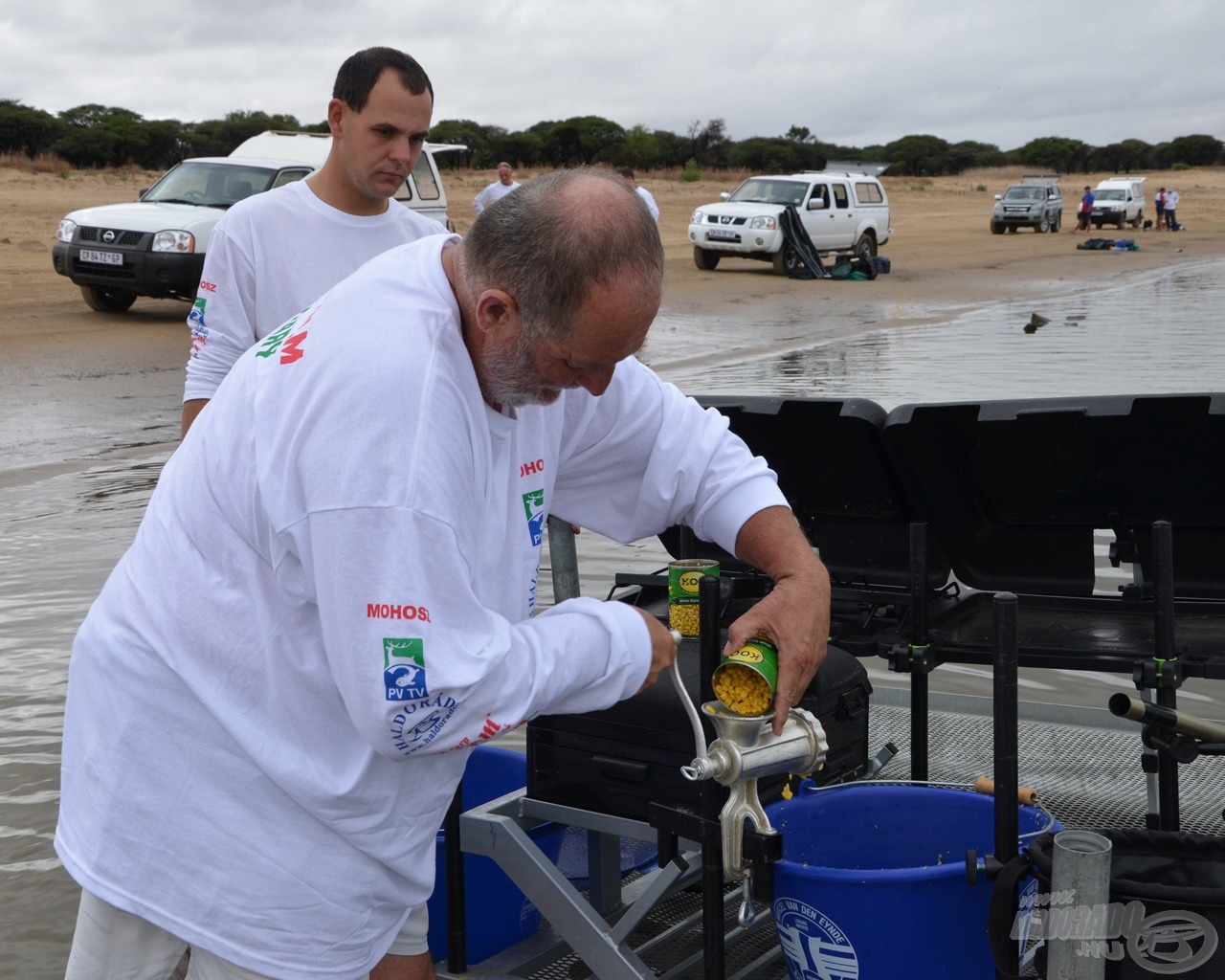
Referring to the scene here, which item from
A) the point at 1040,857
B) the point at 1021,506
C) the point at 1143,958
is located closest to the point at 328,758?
the point at 1040,857

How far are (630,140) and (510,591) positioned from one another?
60964 mm

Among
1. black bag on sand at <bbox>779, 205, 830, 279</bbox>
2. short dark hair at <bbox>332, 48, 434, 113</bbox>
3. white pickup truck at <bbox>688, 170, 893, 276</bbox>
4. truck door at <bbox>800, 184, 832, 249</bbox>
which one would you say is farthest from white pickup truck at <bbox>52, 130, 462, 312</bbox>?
short dark hair at <bbox>332, 48, 434, 113</bbox>

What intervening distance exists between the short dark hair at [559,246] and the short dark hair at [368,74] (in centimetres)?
211

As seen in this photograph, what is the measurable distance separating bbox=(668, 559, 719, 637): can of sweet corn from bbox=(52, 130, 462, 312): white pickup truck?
1189 centimetres

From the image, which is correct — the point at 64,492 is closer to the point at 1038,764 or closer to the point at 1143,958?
the point at 1038,764

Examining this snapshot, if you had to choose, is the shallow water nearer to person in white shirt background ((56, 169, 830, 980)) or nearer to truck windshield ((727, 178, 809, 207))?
person in white shirt background ((56, 169, 830, 980))

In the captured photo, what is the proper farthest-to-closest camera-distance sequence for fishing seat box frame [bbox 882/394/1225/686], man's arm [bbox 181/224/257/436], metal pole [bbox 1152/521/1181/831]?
man's arm [bbox 181/224/257/436]
fishing seat box frame [bbox 882/394/1225/686]
metal pole [bbox 1152/521/1181/831]

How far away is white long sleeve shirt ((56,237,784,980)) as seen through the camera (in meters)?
1.72

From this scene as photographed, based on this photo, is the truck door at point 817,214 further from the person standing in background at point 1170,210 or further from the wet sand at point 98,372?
the person standing in background at point 1170,210

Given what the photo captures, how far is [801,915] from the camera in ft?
8.48

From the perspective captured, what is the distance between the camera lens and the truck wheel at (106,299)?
53.4 feet

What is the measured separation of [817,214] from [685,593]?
22911 millimetres

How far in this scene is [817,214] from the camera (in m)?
25.1

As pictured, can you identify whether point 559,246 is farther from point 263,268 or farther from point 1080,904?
point 263,268
